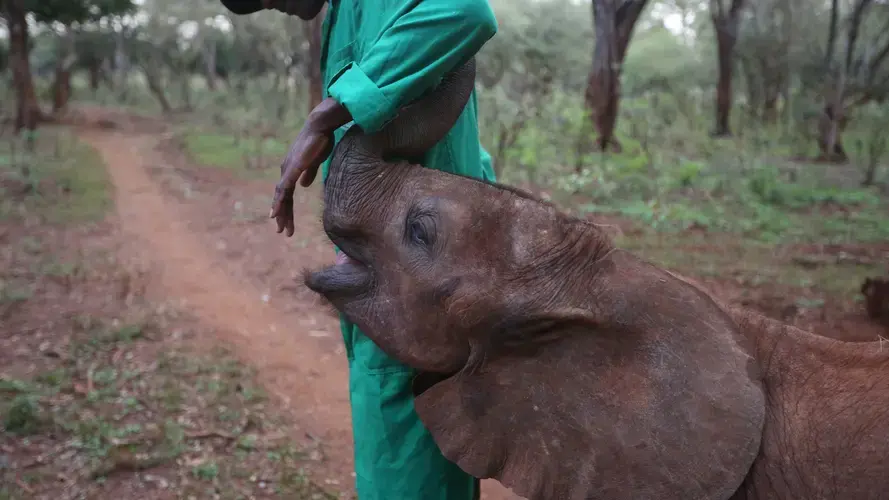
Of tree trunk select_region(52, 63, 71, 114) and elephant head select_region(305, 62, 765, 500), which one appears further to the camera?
tree trunk select_region(52, 63, 71, 114)

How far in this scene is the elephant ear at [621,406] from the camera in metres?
1.44

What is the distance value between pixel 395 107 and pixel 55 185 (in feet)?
31.0

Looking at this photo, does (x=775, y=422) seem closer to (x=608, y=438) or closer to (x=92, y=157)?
(x=608, y=438)

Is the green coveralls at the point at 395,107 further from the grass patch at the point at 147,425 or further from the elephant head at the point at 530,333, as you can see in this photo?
the grass patch at the point at 147,425

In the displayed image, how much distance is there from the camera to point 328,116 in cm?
176

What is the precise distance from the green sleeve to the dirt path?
8.31ft

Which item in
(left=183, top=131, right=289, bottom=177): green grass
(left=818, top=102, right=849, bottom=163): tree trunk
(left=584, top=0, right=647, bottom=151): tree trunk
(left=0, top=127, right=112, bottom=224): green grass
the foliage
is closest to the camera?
(left=0, top=127, right=112, bottom=224): green grass

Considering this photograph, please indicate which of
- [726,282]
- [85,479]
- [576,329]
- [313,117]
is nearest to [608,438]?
[576,329]

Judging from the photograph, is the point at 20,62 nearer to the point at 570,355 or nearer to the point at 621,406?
the point at 570,355

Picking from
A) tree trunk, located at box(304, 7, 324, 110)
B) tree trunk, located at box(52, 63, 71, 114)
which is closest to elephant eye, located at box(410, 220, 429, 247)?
tree trunk, located at box(304, 7, 324, 110)

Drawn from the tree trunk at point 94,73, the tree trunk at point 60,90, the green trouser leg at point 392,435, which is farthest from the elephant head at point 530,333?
the tree trunk at point 94,73

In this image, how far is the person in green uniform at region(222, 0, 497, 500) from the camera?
5.41 feet

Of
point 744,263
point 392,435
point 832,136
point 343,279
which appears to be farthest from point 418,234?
point 832,136

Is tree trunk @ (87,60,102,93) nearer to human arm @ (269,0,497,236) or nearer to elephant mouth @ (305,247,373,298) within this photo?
elephant mouth @ (305,247,373,298)
